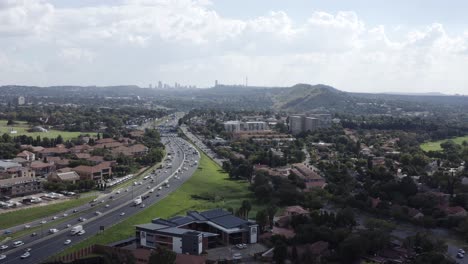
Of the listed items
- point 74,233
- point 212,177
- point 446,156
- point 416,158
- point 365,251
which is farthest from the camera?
point 446,156

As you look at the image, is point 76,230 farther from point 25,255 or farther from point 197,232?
point 197,232

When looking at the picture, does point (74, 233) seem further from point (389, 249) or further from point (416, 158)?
point (416, 158)

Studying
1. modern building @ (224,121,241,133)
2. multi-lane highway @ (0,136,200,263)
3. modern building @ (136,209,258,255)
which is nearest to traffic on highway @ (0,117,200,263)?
multi-lane highway @ (0,136,200,263)

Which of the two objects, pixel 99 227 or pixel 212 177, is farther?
pixel 212 177

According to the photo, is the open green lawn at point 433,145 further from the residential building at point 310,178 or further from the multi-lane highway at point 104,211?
the multi-lane highway at point 104,211

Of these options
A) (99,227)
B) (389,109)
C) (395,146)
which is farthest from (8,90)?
(99,227)

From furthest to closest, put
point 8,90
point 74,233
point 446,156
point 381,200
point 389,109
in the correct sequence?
1. point 8,90
2. point 389,109
3. point 446,156
4. point 381,200
5. point 74,233

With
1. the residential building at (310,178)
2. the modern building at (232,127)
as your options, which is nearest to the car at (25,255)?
the residential building at (310,178)
